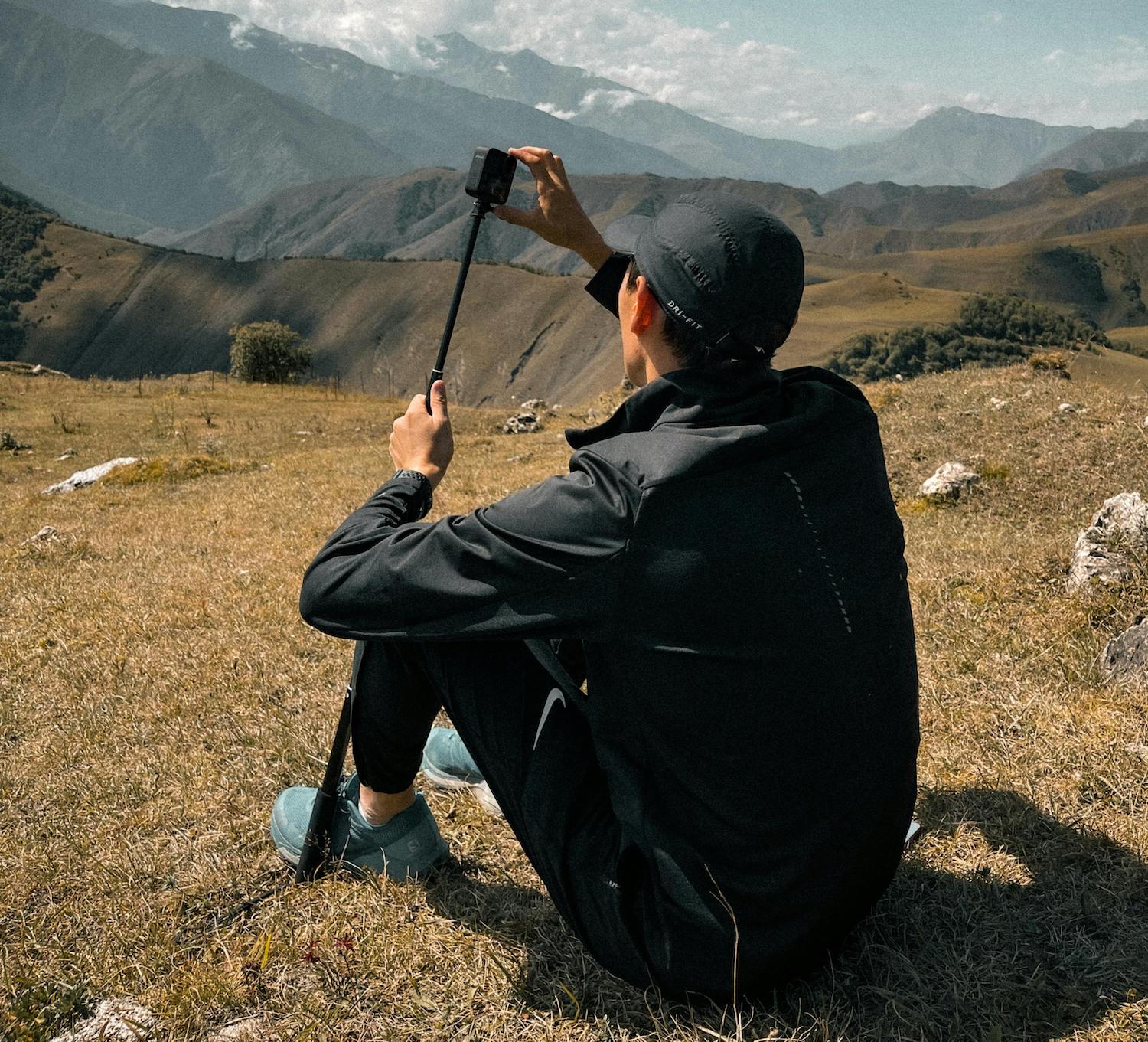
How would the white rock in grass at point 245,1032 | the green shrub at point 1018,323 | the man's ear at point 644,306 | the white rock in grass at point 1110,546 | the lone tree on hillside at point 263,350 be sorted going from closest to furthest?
the man's ear at point 644,306, the white rock in grass at point 245,1032, the white rock in grass at point 1110,546, the lone tree on hillside at point 263,350, the green shrub at point 1018,323

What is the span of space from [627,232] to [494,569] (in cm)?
102

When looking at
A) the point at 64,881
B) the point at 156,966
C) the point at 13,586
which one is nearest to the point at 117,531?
the point at 13,586

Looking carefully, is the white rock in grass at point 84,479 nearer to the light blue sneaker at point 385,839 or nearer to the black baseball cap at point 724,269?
the light blue sneaker at point 385,839

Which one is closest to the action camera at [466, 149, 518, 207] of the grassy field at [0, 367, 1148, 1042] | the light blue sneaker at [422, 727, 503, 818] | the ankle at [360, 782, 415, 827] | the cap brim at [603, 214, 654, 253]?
the cap brim at [603, 214, 654, 253]

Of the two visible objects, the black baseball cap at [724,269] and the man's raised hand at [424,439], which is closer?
the black baseball cap at [724,269]

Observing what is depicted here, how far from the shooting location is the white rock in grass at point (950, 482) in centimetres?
890

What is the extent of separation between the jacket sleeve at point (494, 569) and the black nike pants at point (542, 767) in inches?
8.9

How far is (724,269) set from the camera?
2.08 metres

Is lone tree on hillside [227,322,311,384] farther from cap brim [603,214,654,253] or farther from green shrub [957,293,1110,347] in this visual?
green shrub [957,293,1110,347]

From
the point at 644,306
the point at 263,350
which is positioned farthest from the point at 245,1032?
the point at 263,350

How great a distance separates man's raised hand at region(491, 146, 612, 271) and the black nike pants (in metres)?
1.49

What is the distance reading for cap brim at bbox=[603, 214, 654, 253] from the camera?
2344 millimetres

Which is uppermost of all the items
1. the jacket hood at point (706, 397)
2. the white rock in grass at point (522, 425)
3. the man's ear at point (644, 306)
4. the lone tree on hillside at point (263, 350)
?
the man's ear at point (644, 306)

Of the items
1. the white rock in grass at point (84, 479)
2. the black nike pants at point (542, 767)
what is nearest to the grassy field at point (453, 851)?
the black nike pants at point (542, 767)
